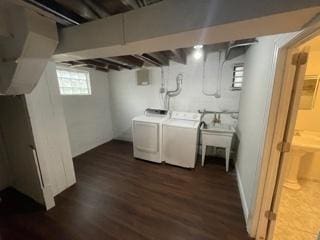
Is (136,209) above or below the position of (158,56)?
below

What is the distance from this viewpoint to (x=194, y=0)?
0.91 meters

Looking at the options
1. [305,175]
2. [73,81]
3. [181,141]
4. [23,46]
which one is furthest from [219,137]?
[73,81]

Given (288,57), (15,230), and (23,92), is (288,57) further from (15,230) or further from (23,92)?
(15,230)

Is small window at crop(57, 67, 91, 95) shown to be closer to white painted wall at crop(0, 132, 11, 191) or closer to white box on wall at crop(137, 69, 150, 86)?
white box on wall at crop(137, 69, 150, 86)

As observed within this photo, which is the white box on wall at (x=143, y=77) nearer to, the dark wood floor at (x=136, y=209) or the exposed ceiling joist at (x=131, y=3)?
the dark wood floor at (x=136, y=209)

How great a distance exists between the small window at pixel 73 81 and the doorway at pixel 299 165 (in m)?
3.85

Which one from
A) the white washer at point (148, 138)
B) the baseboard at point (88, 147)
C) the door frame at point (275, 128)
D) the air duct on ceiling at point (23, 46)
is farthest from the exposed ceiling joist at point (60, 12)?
the baseboard at point (88, 147)

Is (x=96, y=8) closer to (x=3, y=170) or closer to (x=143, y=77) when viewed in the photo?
(x=143, y=77)

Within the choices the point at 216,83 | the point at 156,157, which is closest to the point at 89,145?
the point at 156,157

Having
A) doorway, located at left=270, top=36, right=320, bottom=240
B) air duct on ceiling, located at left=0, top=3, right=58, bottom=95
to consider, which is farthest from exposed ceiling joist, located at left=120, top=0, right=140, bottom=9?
doorway, located at left=270, top=36, right=320, bottom=240

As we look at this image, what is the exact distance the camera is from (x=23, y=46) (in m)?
1.28

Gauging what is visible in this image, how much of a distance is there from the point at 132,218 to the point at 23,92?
6.40 ft

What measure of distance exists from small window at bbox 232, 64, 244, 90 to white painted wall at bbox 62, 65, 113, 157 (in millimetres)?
3367

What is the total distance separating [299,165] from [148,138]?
2712 millimetres
